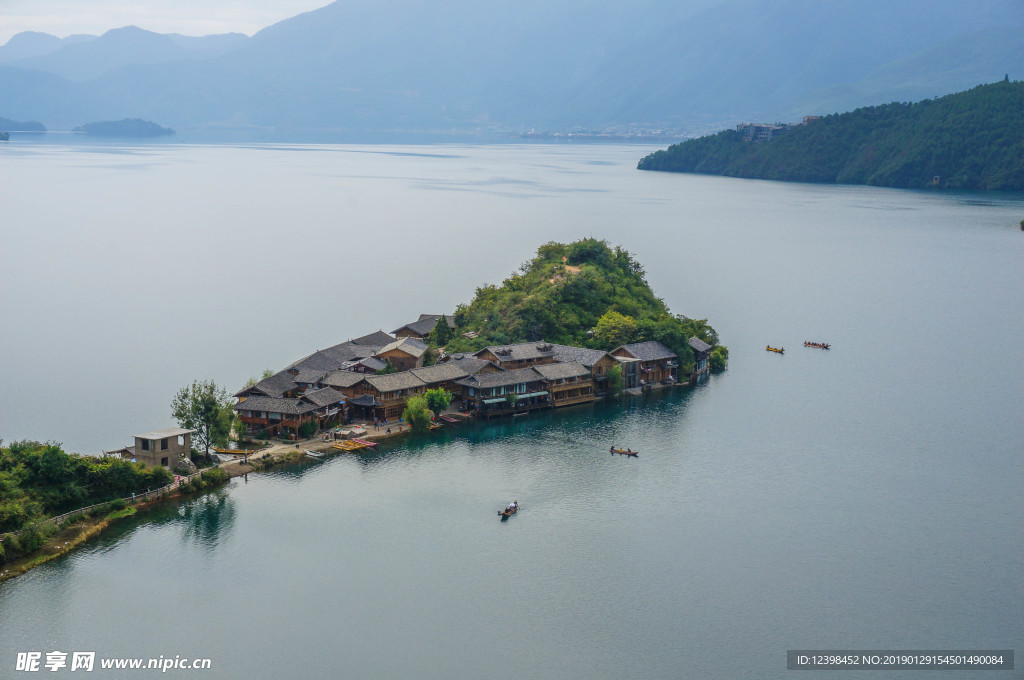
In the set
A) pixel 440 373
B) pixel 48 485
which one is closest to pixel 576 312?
pixel 440 373

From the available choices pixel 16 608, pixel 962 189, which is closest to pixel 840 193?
pixel 962 189

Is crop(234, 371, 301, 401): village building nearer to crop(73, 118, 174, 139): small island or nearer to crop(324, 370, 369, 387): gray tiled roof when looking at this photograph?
crop(324, 370, 369, 387): gray tiled roof

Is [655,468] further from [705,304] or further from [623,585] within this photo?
[705,304]

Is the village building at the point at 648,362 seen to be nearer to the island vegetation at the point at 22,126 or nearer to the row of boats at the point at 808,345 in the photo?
the row of boats at the point at 808,345

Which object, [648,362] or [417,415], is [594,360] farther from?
[417,415]

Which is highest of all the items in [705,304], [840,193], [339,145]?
[339,145]

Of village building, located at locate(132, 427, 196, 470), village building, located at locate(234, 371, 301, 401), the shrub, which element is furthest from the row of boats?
village building, located at locate(132, 427, 196, 470)
